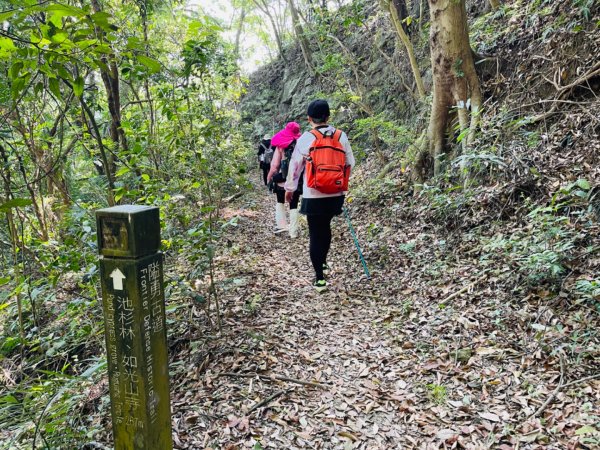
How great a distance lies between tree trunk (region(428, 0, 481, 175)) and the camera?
630cm

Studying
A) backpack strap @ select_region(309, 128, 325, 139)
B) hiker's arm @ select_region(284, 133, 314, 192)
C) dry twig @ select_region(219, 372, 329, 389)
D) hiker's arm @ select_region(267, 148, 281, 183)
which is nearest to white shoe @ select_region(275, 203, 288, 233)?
hiker's arm @ select_region(267, 148, 281, 183)

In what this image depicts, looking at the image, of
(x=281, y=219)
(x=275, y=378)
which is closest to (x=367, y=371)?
(x=275, y=378)

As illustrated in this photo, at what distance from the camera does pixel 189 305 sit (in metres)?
4.05

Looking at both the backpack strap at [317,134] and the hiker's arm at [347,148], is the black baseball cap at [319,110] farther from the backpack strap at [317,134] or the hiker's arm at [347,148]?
the hiker's arm at [347,148]

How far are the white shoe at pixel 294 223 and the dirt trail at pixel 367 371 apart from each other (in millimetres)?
2459

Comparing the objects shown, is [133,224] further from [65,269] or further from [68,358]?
[68,358]

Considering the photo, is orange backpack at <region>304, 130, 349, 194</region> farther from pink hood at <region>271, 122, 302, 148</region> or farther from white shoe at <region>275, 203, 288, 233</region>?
white shoe at <region>275, 203, 288, 233</region>

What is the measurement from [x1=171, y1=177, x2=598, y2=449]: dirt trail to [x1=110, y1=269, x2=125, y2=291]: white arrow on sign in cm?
138

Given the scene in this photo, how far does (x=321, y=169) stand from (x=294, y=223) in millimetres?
2975

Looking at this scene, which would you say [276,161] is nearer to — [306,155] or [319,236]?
[306,155]

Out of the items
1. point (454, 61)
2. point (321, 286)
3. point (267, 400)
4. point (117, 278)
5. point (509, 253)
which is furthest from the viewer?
point (454, 61)

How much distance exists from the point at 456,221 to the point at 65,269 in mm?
4533

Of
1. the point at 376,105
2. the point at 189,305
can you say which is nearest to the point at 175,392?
the point at 189,305

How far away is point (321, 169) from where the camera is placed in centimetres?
449
